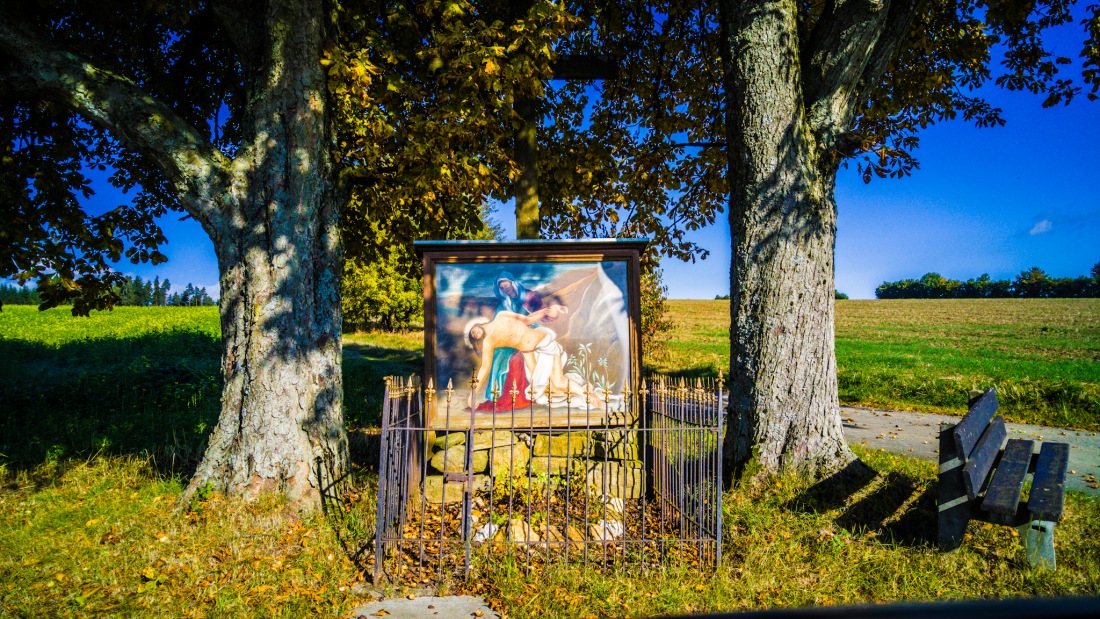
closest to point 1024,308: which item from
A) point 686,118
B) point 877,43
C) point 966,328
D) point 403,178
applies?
point 966,328

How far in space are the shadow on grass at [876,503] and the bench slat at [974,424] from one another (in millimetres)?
851

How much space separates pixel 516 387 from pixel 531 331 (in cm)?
68

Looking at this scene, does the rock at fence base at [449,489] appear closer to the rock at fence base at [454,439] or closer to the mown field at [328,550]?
the rock at fence base at [454,439]

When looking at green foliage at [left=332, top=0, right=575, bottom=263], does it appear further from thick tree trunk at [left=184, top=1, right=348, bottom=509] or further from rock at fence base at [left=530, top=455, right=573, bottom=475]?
rock at fence base at [left=530, top=455, right=573, bottom=475]

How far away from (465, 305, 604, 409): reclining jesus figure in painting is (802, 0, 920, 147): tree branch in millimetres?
3650

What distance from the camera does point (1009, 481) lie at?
4824 millimetres

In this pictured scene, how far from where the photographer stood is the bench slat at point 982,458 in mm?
4352

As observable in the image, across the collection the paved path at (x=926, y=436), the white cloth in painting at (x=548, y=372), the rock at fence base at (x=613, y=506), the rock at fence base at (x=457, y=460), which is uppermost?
the white cloth in painting at (x=548, y=372)

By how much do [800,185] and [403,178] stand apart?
4752 mm

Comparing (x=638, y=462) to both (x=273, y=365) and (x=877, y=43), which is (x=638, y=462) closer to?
(x=273, y=365)

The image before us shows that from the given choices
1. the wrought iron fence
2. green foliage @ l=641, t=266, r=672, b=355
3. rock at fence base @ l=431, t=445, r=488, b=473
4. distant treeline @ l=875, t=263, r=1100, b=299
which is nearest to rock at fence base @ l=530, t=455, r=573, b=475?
the wrought iron fence

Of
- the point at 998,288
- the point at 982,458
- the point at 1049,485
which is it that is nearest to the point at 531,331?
the point at 982,458

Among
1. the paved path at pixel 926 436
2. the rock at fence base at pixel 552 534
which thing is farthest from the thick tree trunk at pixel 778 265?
the paved path at pixel 926 436

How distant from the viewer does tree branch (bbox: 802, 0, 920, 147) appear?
618cm
